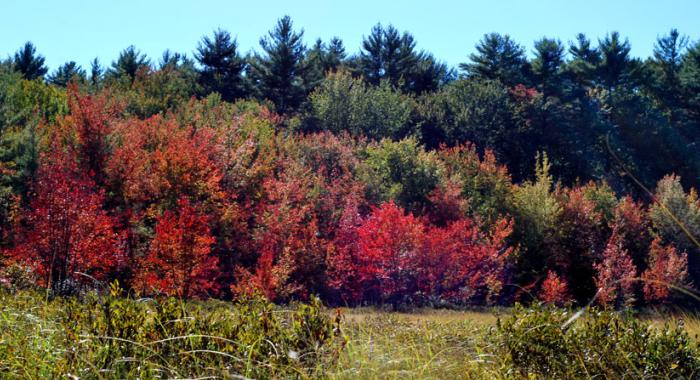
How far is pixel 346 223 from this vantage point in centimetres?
2412

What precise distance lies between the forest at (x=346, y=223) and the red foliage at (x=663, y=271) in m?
0.12

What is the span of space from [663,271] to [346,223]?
13.1 metres

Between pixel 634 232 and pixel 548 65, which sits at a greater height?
pixel 548 65

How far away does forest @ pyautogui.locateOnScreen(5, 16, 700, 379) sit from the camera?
17.7 ft

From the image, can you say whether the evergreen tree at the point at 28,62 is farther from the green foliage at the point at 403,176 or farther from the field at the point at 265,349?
the field at the point at 265,349

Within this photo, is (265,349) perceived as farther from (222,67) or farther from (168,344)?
(222,67)

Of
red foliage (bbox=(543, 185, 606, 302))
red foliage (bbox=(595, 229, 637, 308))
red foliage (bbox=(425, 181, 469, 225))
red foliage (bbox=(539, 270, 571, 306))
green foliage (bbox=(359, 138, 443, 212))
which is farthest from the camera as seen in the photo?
red foliage (bbox=(543, 185, 606, 302))

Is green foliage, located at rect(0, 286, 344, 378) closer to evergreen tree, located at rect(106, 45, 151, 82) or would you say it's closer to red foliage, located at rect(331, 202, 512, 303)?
red foliage, located at rect(331, 202, 512, 303)

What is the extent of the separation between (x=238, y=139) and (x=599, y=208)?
16723mm

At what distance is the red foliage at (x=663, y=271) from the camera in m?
26.7

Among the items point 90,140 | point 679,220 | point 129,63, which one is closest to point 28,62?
point 129,63

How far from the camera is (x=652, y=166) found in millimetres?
43812

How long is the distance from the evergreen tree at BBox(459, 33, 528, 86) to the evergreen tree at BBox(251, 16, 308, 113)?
13.4 meters

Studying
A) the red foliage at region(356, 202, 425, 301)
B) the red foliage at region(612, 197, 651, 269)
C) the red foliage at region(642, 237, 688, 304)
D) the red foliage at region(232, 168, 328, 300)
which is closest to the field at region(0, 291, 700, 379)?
the red foliage at region(232, 168, 328, 300)
